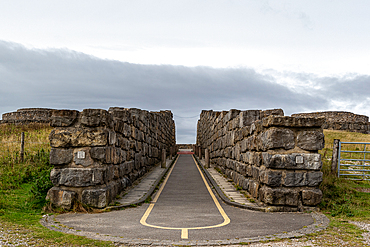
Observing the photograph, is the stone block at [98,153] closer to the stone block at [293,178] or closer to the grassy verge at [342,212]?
the stone block at [293,178]

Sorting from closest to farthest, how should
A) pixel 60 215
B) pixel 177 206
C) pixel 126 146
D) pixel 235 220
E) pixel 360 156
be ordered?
pixel 235 220, pixel 60 215, pixel 177 206, pixel 126 146, pixel 360 156

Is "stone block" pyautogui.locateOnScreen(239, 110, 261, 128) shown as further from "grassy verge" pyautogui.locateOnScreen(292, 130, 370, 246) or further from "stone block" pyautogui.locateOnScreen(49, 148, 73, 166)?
"stone block" pyautogui.locateOnScreen(49, 148, 73, 166)

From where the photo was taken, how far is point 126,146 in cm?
1079

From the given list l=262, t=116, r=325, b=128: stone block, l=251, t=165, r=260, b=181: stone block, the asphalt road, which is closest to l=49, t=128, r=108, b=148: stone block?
the asphalt road

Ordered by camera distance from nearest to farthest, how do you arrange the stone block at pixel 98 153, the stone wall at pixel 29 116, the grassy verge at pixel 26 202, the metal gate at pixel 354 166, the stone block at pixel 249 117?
the grassy verge at pixel 26 202 < the stone block at pixel 98 153 < the stone block at pixel 249 117 < the metal gate at pixel 354 166 < the stone wall at pixel 29 116

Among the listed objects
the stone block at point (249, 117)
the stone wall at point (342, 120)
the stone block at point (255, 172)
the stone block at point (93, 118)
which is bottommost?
the stone block at point (255, 172)

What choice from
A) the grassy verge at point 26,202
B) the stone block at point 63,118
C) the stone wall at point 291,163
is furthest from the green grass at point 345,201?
the stone block at point 63,118

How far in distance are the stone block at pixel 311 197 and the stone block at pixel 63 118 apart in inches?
251

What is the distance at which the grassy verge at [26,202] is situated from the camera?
509 cm

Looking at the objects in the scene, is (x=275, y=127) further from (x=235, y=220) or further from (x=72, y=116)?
(x=72, y=116)

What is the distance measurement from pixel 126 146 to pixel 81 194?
332 cm

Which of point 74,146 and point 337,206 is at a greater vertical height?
point 74,146

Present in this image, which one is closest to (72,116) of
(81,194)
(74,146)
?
(74,146)

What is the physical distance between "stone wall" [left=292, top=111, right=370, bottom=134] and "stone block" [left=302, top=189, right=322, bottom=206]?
97.7 ft
